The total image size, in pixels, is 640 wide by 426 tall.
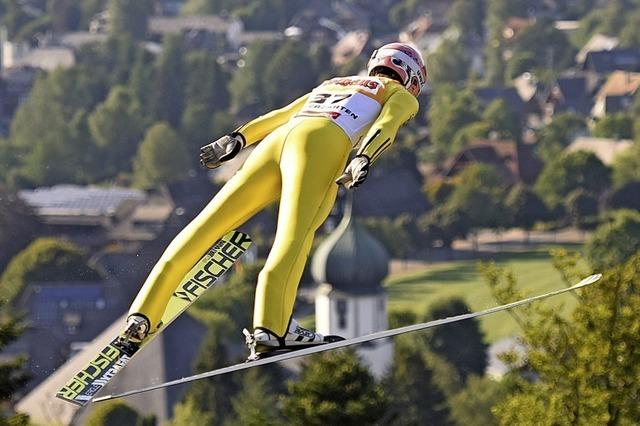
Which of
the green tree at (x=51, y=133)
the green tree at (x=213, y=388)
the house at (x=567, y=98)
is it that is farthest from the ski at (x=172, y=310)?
the house at (x=567, y=98)

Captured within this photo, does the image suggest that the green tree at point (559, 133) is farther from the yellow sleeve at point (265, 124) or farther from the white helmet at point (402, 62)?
the yellow sleeve at point (265, 124)

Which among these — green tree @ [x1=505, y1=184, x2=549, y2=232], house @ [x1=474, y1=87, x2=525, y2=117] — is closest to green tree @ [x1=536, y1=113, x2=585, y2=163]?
house @ [x1=474, y1=87, x2=525, y2=117]

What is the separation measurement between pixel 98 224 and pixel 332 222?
3370 centimetres

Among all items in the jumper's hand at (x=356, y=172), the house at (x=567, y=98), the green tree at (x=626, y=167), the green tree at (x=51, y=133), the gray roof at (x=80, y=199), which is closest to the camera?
the jumper's hand at (x=356, y=172)

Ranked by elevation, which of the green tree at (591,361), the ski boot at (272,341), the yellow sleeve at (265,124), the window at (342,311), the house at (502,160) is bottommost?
the ski boot at (272,341)

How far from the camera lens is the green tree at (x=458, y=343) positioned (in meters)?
92.4

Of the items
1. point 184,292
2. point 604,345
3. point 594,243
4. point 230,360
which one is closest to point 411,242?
point 594,243

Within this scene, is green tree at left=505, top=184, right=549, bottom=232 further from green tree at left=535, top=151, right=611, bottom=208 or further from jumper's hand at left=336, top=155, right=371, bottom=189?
jumper's hand at left=336, top=155, right=371, bottom=189

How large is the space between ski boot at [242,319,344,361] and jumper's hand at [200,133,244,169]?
43.7 inches

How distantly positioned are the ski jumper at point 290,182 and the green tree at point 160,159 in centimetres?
14590

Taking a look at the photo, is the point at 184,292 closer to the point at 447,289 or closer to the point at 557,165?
the point at 447,289

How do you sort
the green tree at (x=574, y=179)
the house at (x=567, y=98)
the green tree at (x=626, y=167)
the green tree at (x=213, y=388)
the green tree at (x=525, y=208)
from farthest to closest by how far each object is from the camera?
1. the house at (x=567, y=98)
2. the green tree at (x=626, y=167)
3. the green tree at (x=574, y=179)
4. the green tree at (x=525, y=208)
5. the green tree at (x=213, y=388)

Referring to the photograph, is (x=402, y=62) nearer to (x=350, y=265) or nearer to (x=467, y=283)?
(x=350, y=265)

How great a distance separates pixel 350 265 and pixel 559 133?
86.2 metres
